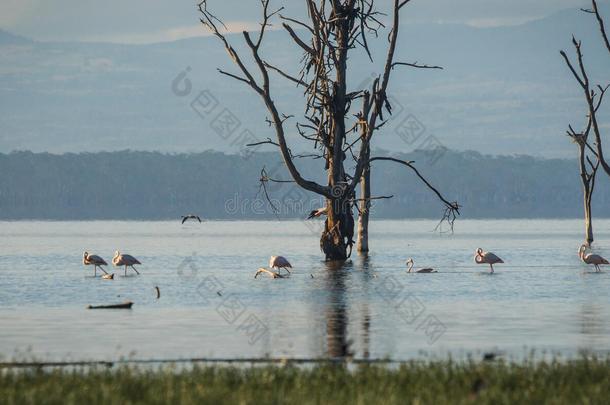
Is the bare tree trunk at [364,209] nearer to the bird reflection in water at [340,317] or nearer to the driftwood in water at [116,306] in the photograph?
the bird reflection in water at [340,317]

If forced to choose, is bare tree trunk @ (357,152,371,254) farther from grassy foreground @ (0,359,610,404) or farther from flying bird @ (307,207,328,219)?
grassy foreground @ (0,359,610,404)

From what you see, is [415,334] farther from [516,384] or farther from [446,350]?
[516,384]

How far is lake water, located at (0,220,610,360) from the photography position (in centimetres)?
2080

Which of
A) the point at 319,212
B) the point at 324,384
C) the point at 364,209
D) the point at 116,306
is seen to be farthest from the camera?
the point at 364,209

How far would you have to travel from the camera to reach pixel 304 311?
2775cm

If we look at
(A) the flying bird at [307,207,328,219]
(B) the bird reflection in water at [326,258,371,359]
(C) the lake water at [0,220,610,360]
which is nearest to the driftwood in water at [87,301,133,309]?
(C) the lake water at [0,220,610,360]

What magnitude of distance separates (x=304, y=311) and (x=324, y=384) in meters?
12.0

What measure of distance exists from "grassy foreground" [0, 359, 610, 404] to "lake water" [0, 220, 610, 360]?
2360 millimetres

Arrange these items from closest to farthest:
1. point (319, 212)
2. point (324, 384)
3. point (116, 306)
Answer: point (324, 384) < point (116, 306) < point (319, 212)

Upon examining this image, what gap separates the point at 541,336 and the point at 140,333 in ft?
20.6

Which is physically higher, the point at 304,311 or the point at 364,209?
the point at 364,209

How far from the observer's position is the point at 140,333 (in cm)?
2269

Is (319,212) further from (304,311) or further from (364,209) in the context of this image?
(304,311)

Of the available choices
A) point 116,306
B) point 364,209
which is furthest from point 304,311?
point 364,209
